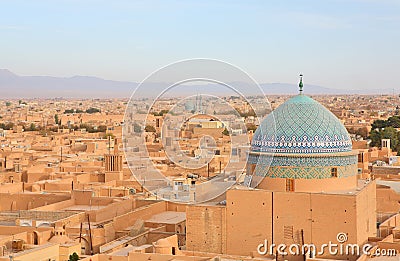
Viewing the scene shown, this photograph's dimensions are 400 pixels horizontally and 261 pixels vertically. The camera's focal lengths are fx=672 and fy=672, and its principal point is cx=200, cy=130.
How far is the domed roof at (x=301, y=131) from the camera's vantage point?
9.47 m

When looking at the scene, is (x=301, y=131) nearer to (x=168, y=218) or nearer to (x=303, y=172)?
(x=303, y=172)

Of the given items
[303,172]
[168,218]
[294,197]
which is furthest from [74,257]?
[168,218]

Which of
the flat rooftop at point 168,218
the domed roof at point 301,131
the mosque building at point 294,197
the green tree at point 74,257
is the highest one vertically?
the domed roof at point 301,131

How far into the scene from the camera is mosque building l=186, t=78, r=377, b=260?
29.9ft

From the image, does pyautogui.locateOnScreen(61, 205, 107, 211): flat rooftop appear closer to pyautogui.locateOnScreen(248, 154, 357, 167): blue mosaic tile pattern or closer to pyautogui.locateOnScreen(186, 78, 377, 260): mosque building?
pyautogui.locateOnScreen(186, 78, 377, 260): mosque building

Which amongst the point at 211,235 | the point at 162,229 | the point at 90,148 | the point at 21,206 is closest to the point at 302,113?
the point at 211,235

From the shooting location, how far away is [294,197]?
9.22 meters

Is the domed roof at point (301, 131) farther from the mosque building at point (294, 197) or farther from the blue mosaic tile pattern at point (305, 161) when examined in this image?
the blue mosaic tile pattern at point (305, 161)

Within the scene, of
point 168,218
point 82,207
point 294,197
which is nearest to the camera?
point 294,197

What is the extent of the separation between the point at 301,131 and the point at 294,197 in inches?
38.2

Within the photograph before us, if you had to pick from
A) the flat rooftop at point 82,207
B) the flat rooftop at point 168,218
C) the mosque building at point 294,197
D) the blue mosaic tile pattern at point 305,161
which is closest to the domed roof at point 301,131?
the mosque building at point 294,197

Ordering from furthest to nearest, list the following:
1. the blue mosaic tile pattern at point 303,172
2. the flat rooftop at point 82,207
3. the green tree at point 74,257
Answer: the flat rooftop at point 82,207 → the blue mosaic tile pattern at point 303,172 → the green tree at point 74,257

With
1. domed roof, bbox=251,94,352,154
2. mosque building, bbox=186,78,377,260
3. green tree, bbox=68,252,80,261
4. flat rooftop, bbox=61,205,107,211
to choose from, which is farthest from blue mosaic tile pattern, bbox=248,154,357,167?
flat rooftop, bbox=61,205,107,211

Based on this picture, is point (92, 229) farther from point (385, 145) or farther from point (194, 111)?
point (385, 145)
